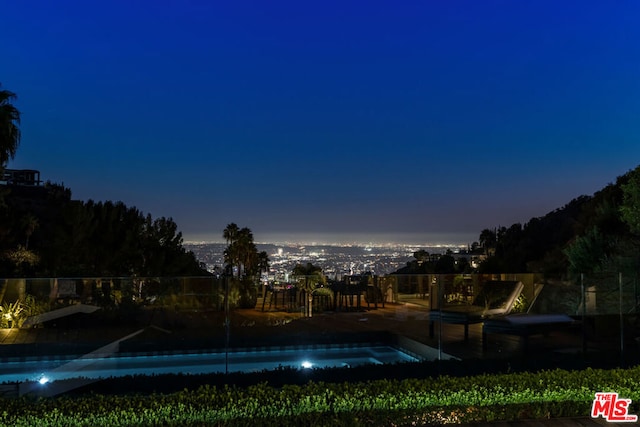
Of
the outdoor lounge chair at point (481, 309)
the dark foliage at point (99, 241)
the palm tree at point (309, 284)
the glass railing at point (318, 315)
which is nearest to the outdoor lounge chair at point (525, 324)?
the glass railing at point (318, 315)

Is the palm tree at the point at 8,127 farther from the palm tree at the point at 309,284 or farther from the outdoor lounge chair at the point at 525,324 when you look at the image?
the outdoor lounge chair at the point at 525,324

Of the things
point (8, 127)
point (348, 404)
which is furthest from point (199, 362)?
point (8, 127)

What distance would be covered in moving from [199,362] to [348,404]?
3217 millimetres

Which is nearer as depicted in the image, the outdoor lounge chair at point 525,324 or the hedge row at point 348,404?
the hedge row at point 348,404

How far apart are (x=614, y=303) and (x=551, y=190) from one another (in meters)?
27.4

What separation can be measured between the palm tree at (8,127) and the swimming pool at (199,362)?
17.8 ft

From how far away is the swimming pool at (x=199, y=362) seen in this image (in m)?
6.49

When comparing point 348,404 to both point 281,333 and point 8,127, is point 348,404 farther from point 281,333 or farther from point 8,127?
point 8,127

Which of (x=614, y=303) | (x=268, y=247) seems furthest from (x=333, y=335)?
(x=268, y=247)

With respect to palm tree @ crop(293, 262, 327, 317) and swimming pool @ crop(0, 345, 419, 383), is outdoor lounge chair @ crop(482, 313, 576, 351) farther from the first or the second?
palm tree @ crop(293, 262, 327, 317)

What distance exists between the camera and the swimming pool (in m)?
6.49

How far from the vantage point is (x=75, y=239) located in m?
18.8

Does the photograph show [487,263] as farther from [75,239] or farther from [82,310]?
[82,310]

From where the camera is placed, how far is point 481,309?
822 cm
